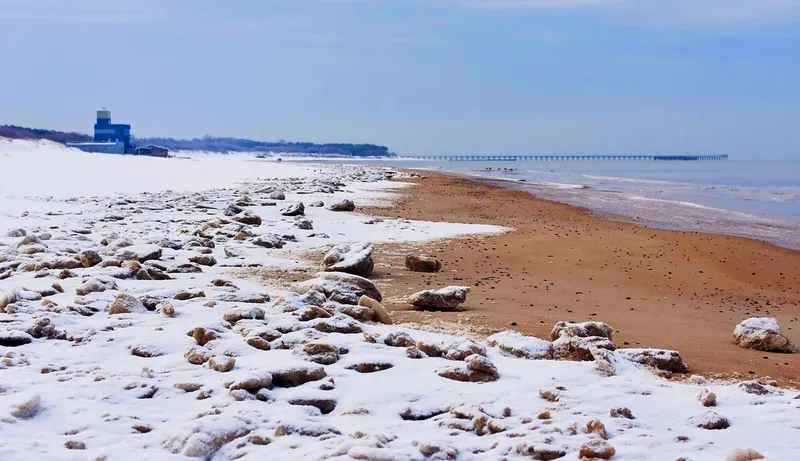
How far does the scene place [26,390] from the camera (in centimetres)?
457

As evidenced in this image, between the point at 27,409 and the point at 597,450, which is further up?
the point at 597,450

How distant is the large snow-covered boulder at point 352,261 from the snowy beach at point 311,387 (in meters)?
1.48

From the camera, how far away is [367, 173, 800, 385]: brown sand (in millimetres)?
6805

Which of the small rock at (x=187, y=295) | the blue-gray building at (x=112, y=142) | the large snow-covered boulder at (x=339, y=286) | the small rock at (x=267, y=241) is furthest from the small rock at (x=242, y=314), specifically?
the blue-gray building at (x=112, y=142)

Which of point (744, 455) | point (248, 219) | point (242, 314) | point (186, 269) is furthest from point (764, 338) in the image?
point (248, 219)

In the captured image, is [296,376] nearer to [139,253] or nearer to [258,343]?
[258,343]

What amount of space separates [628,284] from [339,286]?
4493 millimetres

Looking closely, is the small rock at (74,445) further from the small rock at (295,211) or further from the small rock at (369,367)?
the small rock at (295,211)

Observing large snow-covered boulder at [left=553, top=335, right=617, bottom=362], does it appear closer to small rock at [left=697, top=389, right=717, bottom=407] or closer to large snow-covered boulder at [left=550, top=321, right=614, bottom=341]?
large snow-covered boulder at [left=550, top=321, right=614, bottom=341]

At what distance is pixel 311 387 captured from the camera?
479cm

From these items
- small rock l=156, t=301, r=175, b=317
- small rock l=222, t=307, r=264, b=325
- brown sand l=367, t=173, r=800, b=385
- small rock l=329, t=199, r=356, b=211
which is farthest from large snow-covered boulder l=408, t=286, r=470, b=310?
small rock l=329, t=199, r=356, b=211

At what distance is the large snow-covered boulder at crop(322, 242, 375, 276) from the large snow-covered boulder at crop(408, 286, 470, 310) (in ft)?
5.70

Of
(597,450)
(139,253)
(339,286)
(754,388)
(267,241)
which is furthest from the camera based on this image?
(267,241)

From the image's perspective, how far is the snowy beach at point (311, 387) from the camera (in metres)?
4.04
